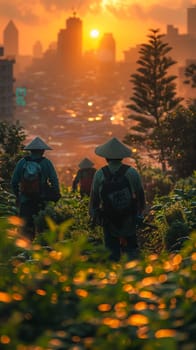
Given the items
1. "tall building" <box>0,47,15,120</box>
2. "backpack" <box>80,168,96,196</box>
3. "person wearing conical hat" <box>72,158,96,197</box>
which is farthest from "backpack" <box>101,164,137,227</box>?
"tall building" <box>0,47,15,120</box>

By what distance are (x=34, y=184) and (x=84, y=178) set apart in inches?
153

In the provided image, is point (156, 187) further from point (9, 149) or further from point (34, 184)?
point (34, 184)

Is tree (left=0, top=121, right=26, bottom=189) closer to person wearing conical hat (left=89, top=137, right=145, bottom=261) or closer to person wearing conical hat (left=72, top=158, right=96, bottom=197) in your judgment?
person wearing conical hat (left=72, top=158, right=96, bottom=197)

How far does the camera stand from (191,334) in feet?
8.52

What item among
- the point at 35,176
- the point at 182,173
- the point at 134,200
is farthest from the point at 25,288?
the point at 182,173

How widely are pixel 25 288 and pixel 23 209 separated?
666cm

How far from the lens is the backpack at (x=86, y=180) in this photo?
498 inches

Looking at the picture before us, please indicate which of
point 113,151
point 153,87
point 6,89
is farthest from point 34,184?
point 6,89

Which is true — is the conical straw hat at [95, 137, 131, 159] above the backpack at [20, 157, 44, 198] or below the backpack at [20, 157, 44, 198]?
above

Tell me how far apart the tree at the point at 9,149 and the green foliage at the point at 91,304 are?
10.3m

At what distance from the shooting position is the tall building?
5276 inches

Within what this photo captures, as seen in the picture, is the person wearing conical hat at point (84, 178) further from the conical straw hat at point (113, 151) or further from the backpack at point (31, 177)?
the conical straw hat at point (113, 151)

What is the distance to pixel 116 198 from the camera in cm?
734

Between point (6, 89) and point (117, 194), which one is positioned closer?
point (117, 194)
